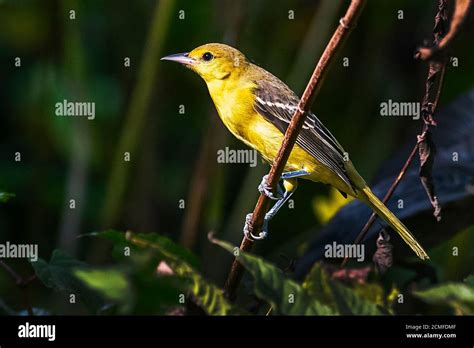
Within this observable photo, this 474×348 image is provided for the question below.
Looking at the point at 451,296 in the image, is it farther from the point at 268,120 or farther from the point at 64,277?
the point at 268,120

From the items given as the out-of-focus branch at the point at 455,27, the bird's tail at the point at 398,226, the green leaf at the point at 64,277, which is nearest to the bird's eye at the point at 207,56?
the bird's tail at the point at 398,226

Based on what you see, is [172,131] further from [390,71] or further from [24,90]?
[390,71]

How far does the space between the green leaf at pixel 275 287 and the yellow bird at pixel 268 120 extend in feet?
4.14

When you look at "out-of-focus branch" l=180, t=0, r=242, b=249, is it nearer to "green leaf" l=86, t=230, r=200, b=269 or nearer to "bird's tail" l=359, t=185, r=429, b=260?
"bird's tail" l=359, t=185, r=429, b=260

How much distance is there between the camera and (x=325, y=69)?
6.25 feet

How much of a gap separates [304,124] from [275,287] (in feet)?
5.21

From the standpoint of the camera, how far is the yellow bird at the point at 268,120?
3.36 m

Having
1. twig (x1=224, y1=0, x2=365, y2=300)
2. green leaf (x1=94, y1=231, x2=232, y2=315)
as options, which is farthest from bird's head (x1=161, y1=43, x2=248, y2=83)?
green leaf (x1=94, y1=231, x2=232, y2=315)

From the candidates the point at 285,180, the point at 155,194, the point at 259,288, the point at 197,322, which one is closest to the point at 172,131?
the point at 155,194

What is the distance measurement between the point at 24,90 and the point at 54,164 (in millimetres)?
430

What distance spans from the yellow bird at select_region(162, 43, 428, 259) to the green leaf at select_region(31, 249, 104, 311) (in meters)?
1.11

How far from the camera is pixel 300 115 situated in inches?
80.6

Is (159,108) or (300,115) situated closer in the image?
(300,115)

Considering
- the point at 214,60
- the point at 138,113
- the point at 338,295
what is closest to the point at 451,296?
the point at 338,295
